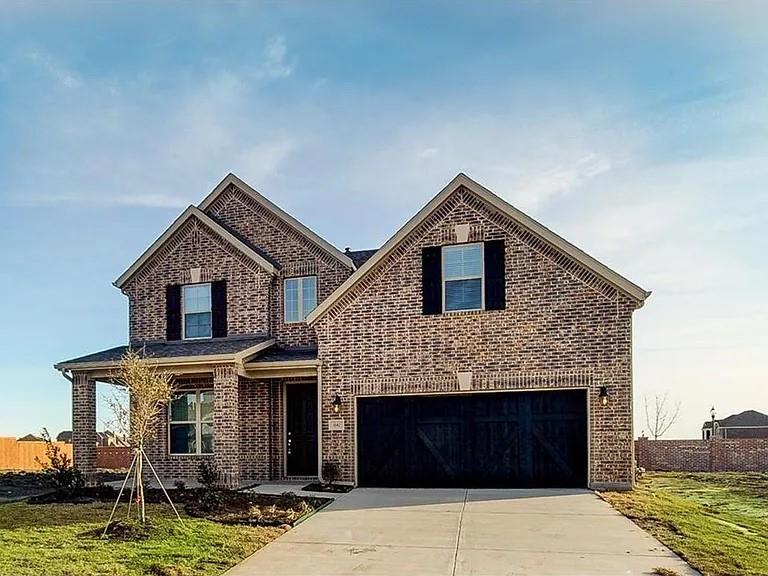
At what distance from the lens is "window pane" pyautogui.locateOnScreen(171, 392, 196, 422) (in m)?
17.5

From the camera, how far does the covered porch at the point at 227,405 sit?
51.1 ft

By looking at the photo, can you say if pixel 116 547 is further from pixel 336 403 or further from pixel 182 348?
pixel 182 348

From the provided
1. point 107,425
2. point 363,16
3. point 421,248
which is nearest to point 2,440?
point 107,425

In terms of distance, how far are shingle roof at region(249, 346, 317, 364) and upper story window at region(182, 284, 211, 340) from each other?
219 cm

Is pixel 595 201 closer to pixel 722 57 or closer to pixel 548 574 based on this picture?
pixel 722 57

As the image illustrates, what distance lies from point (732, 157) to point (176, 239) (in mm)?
13598

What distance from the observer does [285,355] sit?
16344mm

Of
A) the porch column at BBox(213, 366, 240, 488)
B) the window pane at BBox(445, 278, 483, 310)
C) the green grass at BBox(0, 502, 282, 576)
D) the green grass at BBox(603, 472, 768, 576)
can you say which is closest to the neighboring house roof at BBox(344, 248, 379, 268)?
the window pane at BBox(445, 278, 483, 310)

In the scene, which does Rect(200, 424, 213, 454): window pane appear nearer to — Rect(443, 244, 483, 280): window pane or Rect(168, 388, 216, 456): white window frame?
Rect(168, 388, 216, 456): white window frame

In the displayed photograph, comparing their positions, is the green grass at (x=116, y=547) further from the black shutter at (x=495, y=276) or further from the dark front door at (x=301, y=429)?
the black shutter at (x=495, y=276)

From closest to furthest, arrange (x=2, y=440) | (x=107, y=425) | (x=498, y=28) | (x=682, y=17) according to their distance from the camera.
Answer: (x=682, y=17) → (x=498, y=28) → (x=107, y=425) → (x=2, y=440)

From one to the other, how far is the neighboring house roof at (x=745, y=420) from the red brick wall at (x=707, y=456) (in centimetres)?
1780

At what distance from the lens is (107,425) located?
14.0m

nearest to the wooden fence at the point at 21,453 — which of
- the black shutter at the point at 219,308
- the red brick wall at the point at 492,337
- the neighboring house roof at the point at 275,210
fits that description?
the black shutter at the point at 219,308
